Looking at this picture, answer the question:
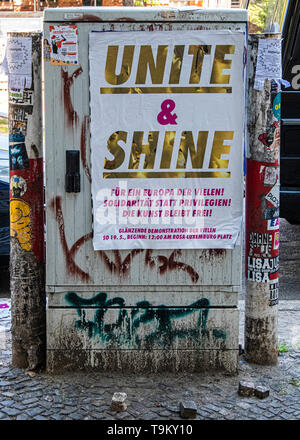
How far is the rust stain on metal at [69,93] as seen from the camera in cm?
372

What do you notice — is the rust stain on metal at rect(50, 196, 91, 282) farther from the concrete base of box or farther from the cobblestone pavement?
the cobblestone pavement

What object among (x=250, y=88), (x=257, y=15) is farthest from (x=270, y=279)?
(x=257, y=15)

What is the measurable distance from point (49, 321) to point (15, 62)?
5.45ft

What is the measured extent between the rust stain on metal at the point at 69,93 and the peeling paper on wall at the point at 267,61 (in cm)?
113

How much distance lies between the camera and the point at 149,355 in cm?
394

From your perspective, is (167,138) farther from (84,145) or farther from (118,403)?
(118,403)

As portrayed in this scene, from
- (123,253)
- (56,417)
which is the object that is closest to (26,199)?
(123,253)

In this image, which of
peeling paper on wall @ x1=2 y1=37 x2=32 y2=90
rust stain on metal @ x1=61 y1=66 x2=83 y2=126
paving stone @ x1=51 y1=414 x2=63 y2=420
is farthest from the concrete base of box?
→ peeling paper on wall @ x1=2 y1=37 x2=32 y2=90

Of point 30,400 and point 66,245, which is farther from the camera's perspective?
point 66,245

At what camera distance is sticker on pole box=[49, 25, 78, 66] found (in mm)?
3686

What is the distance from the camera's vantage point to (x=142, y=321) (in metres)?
3.91

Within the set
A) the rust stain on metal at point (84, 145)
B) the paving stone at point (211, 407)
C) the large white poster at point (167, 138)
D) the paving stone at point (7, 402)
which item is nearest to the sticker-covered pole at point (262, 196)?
the large white poster at point (167, 138)

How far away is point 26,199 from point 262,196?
154cm
